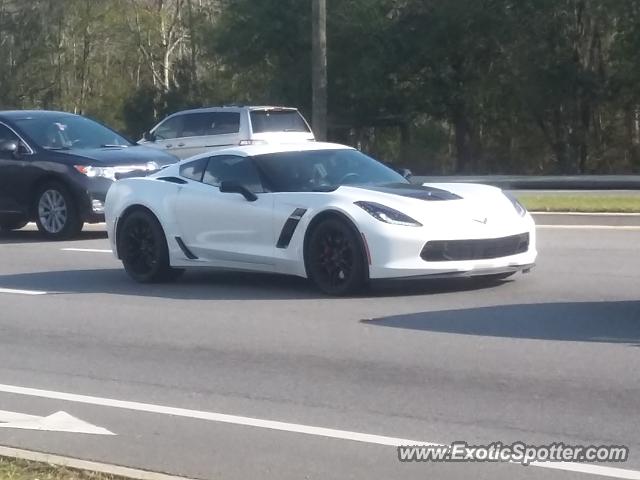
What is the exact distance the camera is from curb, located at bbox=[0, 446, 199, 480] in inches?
254

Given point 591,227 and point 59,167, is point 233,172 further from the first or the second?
point 591,227

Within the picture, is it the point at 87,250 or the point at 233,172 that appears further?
the point at 87,250

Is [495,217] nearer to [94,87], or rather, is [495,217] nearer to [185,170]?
[185,170]

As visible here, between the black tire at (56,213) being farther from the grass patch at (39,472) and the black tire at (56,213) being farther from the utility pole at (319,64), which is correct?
the utility pole at (319,64)

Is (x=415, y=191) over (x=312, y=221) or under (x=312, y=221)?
over

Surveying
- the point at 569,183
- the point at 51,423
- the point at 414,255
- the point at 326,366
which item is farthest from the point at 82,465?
the point at 569,183

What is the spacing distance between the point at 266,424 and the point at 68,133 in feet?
39.3

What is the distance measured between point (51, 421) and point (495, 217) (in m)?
4.97

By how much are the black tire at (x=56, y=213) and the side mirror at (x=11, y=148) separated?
0.64m

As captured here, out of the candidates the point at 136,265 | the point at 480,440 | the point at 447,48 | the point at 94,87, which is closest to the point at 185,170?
the point at 136,265

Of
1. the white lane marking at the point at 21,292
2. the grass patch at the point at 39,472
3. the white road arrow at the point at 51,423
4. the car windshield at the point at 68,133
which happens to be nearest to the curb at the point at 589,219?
the car windshield at the point at 68,133

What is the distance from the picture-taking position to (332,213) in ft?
37.8

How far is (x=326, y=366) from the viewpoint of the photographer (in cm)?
912

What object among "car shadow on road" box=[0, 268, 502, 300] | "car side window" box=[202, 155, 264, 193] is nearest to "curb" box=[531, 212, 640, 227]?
"car shadow on road" box=[0, 268, 502, 300]
